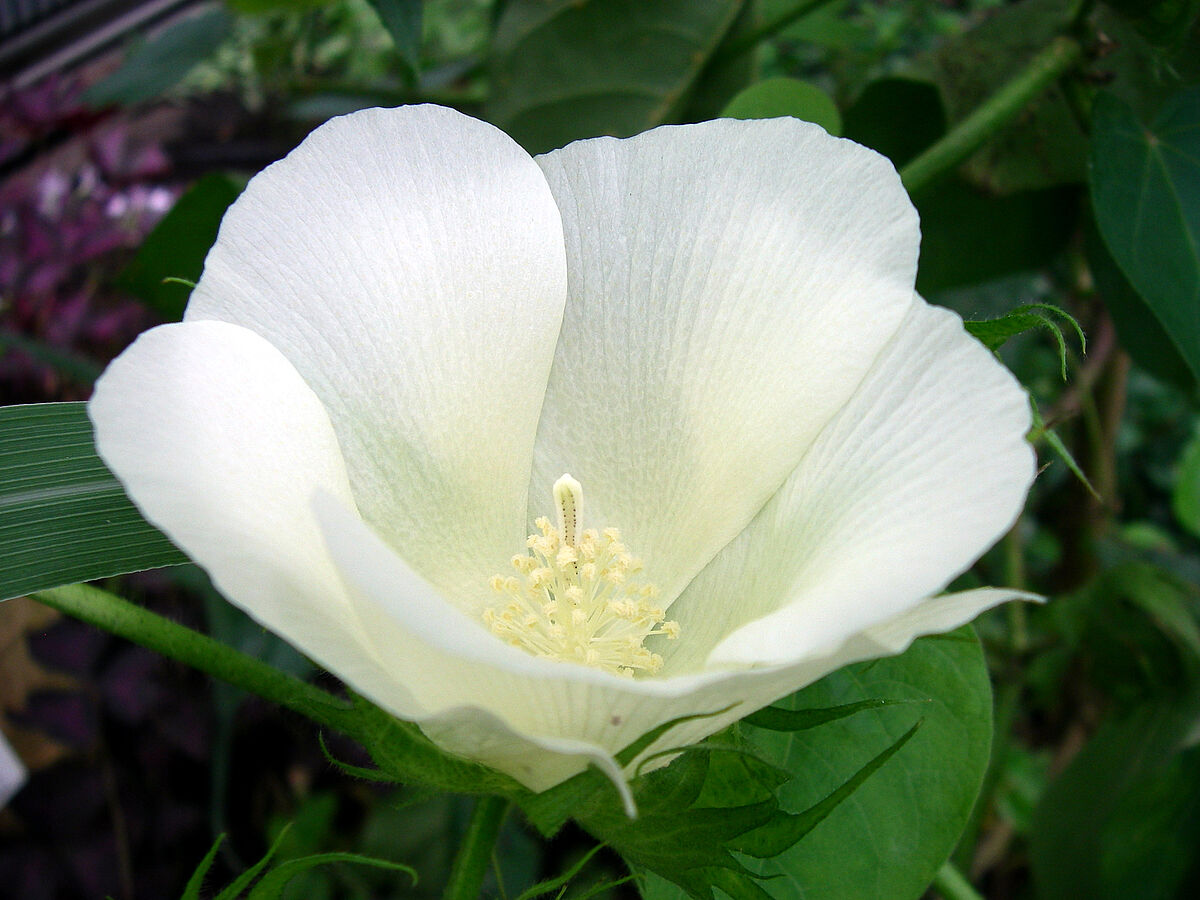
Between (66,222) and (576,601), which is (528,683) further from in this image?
(66,222)

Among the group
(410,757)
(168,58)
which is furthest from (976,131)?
(168,58)

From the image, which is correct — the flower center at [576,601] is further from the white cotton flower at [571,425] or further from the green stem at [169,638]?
the green stem at [169,638]

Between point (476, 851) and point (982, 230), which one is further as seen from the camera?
point (982, 230)

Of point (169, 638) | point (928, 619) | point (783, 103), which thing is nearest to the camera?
point (928, 619)

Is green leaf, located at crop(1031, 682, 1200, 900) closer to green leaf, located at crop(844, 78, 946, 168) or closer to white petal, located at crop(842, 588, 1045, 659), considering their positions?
green leaf, located at crop(844, 78, 946, 168)

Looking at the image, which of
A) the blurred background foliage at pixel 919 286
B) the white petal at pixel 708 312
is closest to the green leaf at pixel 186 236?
the blurred background foliage at pixel 919 286

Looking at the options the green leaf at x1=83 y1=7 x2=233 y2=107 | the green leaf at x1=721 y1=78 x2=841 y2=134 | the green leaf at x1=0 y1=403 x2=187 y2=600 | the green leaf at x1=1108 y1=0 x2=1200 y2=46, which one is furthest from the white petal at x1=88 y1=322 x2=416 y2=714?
the green leaf at x1=83 y1=7 x2=233 y2=107

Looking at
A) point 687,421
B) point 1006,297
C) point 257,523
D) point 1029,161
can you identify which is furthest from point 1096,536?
point 257,523
